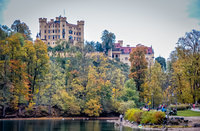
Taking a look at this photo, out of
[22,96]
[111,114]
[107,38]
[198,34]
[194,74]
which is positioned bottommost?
[111,114]

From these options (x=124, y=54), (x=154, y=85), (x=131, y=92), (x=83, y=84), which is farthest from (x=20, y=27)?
(x=124, y=54)

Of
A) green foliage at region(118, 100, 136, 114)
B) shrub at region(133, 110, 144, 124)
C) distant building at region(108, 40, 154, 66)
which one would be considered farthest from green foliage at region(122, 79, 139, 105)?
distant building at region(108, 40, 154, 66)

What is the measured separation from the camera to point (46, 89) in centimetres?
6581

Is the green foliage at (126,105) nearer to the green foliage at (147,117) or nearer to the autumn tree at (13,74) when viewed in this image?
the green foliage at (147,117)

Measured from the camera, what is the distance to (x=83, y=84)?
68.0 m

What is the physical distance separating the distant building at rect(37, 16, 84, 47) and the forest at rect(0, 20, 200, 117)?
57.0m

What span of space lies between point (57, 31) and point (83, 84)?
220 feet

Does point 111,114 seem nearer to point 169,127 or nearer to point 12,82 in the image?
point 12,82

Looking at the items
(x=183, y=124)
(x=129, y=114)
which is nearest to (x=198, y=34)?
(x=129, y=114)

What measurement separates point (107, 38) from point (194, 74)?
7660 cm

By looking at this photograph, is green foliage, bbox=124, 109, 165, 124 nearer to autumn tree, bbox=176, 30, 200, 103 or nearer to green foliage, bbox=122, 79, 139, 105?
autumn tree, bbox=176, 30, 200, 103

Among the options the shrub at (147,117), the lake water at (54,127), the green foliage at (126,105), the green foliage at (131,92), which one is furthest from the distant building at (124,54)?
the shrub at (147,117)

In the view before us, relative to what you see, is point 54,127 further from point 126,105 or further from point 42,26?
point 42,26

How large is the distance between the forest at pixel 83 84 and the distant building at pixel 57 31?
57.0 m
